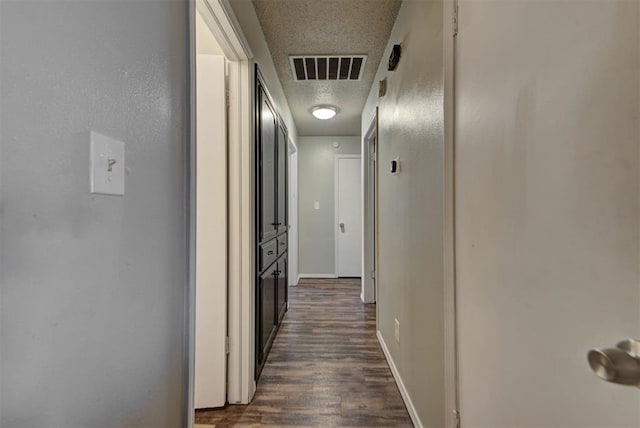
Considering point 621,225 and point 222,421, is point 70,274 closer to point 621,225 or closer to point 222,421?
point 621,225

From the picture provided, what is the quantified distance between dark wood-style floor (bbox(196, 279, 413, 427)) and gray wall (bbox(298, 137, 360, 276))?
1969 mm

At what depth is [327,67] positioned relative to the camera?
9.38 feet

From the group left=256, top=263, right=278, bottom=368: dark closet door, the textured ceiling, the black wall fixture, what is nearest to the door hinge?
the black wall fixture

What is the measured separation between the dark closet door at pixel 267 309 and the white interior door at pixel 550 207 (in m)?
1.46

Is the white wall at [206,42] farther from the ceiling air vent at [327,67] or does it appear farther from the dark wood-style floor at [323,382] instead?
the dark wood-style floor at [323,382]

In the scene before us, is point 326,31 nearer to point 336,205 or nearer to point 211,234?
point 211,234

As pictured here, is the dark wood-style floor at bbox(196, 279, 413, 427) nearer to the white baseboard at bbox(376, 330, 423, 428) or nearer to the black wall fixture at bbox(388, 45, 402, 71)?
the white baseboard at bbox(376, 330, 423, 428)

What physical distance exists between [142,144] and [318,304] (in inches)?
133

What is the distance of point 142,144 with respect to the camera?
2.69ft

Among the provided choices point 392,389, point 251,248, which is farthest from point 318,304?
point 251,248

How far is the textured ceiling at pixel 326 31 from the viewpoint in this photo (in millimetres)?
2051

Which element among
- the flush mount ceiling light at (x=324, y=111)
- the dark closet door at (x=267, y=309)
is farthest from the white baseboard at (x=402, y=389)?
the flush mount ceiling light at (x=324, y=111)

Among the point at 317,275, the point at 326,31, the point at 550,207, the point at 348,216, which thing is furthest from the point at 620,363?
the point at 317,275

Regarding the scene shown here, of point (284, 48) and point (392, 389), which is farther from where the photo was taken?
point (284, 48)
